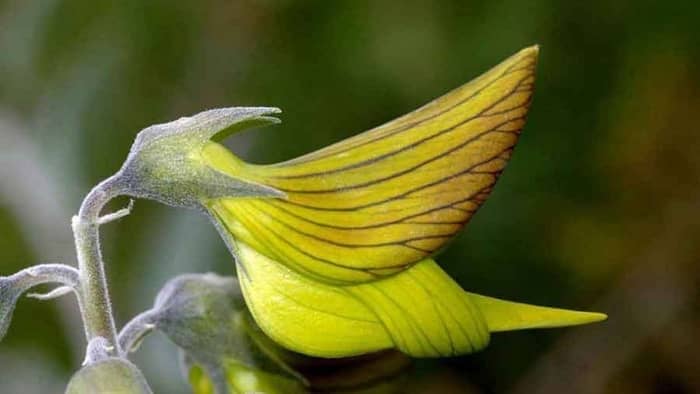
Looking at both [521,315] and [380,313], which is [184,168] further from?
[521,315]

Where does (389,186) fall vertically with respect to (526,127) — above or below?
above

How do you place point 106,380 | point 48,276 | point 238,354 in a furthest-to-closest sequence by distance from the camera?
point 238,354 → point 48,276 → point 106,380

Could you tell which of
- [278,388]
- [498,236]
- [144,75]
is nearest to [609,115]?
[498,236]

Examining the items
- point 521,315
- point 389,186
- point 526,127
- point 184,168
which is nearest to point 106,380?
point 184,168

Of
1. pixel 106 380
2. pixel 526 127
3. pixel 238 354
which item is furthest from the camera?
pixel 526 127

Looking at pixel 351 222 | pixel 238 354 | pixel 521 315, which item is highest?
pixel 351 222

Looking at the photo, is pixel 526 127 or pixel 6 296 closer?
pixel 6 296
